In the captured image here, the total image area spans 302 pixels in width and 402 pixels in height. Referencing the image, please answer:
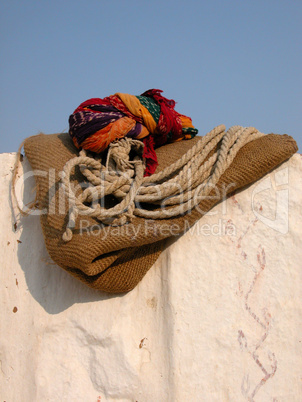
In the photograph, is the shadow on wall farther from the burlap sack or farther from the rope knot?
the rope knot

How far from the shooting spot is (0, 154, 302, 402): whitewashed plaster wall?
133 centimetres

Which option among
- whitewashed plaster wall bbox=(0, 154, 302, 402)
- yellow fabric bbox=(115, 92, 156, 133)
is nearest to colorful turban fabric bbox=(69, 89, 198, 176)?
yellow fabric bbox=(115, 92, 156, 133)

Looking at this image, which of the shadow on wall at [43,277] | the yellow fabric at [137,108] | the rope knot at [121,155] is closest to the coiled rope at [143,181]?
the rope knot at [121,155]

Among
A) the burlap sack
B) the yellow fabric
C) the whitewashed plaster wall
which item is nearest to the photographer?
the burlap sack

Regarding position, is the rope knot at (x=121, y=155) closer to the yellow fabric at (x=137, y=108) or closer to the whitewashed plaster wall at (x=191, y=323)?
the yellow fabric at (x=137, y=108)

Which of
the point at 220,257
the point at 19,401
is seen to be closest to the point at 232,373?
the point at 220,257

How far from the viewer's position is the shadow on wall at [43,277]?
1444 millimetres

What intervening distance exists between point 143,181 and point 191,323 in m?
0.57


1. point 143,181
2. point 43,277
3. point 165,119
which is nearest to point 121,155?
point 143,181

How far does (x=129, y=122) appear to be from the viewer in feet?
4.62

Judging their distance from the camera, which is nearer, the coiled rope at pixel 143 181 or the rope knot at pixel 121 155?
the coiled rope at pixel 143 181

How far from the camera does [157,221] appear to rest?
4.24ft

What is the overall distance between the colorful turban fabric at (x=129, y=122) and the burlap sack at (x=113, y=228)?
9cm

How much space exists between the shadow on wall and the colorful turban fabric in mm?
390
